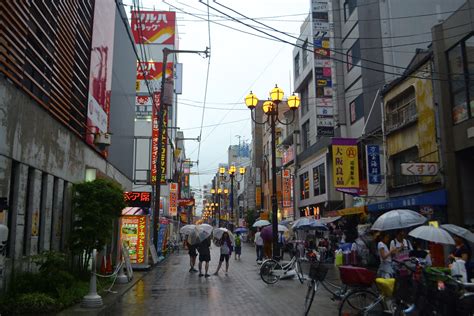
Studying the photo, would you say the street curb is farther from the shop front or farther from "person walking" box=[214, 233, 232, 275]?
the shop front

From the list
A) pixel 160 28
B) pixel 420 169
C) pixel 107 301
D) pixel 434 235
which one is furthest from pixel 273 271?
pixel 160 28

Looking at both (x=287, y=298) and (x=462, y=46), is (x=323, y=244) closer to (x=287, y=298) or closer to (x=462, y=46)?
(x=462, y=46)

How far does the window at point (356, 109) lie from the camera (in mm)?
29516

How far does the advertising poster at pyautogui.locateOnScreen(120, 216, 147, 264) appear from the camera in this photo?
2094 centimetres

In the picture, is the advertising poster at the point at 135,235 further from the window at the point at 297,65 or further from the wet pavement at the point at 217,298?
the window at the point at 297,65

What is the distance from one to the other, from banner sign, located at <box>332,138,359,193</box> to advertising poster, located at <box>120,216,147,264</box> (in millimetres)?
10641

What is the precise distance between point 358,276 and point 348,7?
2693 cm

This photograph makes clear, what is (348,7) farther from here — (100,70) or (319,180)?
(100,70)

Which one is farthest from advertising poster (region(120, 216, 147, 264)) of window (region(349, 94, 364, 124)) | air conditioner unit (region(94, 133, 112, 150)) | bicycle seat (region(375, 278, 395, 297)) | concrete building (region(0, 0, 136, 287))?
window (region(349, 94, 364, 124))

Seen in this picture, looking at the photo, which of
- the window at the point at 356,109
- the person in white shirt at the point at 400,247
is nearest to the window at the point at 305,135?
the window at the point at 356,109

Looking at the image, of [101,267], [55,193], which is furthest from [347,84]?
[55,193]

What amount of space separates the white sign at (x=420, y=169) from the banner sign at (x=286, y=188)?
26.8 metres

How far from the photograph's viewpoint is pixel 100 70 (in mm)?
16969

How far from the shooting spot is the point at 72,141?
45.9 feet
